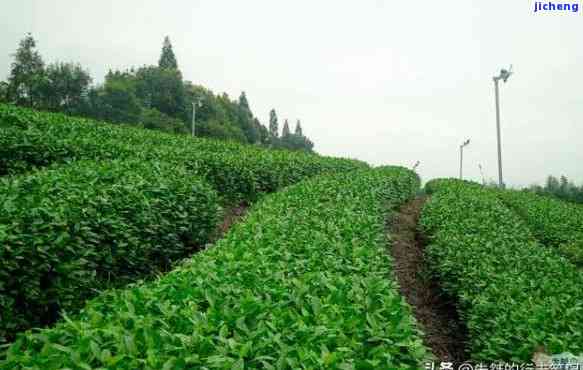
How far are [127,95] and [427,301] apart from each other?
4748 cm

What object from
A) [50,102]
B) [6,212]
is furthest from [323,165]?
[50,102]

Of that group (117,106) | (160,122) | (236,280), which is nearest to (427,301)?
(236,280)

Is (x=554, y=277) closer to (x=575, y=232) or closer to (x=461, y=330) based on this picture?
(x=461, y=330)

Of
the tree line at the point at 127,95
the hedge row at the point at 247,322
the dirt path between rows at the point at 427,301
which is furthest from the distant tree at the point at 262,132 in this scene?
the hedge row at the point at 247,322

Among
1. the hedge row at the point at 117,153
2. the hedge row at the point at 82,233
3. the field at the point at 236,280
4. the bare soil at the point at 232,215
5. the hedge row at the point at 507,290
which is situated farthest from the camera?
the bare soil at the point at 232,215

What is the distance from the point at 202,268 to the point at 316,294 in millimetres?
975

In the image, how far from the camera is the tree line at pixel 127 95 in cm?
4119

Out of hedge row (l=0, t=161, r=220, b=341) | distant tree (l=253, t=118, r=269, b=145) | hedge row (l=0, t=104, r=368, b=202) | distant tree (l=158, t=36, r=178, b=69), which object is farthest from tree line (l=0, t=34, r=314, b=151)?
hedge row (l=0, t=161, r=220, b=341)

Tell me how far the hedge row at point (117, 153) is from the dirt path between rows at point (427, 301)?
3.83 m

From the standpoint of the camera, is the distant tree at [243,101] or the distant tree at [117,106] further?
the distant tree at [243,101]

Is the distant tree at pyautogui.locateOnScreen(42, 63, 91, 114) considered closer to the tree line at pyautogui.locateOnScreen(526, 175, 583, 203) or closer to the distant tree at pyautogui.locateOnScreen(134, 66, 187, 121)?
the distant tree at pyautogui.locateOnScreen(134, 66, 187, 121)

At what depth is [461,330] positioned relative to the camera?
18.5 feet

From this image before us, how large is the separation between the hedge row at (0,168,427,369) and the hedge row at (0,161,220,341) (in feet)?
4.32

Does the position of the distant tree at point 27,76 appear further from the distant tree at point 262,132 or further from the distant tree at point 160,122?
the distant tree at point 262,132
